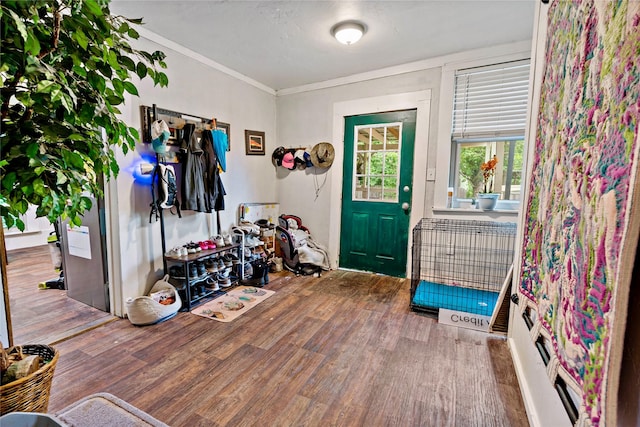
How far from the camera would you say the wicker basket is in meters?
0.92

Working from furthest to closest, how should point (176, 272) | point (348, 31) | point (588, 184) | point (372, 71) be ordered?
point (372, 71) → point (176, 272) → point (348, 31) → point (588, 184)

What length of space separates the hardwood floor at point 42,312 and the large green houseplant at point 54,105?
184cm

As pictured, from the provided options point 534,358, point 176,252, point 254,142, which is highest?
point 254,142

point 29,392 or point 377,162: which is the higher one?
point 377,162

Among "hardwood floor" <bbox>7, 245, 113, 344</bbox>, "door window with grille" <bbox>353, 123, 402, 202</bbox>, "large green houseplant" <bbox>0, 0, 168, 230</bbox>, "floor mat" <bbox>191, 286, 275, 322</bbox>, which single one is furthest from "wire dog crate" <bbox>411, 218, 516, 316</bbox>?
"hardwood floor" <bbox>7, 245, 113, 344</bbox>

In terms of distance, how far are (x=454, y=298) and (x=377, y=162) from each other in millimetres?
1745

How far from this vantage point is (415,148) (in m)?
3.21

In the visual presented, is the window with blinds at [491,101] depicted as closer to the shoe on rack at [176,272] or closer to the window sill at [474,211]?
the window sill at [474,211]

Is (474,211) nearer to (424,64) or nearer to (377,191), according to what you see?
(377,191)

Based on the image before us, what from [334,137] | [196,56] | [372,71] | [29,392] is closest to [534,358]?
[29,392]

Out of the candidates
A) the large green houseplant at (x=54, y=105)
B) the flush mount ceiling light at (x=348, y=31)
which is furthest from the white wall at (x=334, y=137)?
the large green houseplant at (x=54, y=105)

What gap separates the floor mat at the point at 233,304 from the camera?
8.04 ft

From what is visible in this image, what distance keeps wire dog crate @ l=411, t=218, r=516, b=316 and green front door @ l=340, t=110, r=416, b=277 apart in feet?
1.01

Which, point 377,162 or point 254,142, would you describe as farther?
point 254,142
